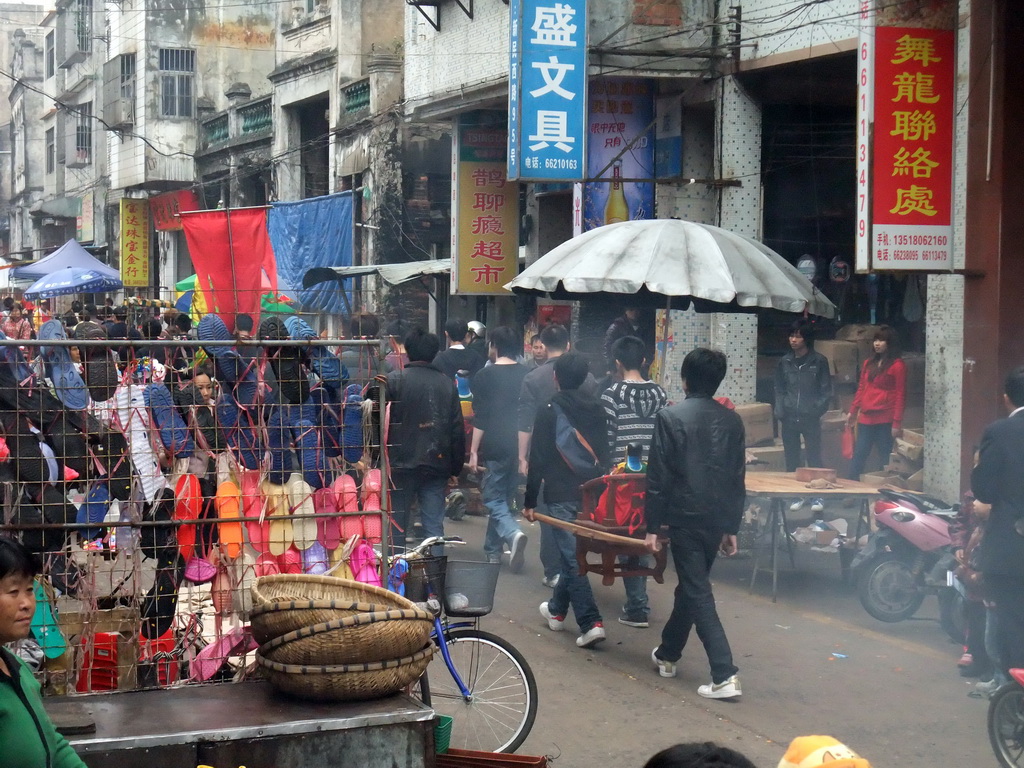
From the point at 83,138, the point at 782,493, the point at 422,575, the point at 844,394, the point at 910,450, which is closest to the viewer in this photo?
the point at 422,575

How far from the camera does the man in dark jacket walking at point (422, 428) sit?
25.6 ft

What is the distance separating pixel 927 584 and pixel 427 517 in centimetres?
330

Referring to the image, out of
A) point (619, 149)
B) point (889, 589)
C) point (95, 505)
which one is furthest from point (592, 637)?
point (619, 149)

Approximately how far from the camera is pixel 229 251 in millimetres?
14531

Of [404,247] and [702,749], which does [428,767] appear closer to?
[702,749]

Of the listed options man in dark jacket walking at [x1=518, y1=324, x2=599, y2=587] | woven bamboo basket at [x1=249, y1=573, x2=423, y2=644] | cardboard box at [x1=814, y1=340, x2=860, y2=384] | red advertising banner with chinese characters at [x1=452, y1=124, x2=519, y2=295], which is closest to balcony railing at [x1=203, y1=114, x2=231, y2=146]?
red advertising banner with chinese characters at [x1=452, y1=124, x2=519, y2=295]

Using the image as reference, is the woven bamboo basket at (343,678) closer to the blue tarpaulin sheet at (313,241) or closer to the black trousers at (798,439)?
the black trousers at (798,439)

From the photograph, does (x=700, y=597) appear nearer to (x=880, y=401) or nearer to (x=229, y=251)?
(x=880, y=401)

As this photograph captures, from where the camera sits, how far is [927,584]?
748cm

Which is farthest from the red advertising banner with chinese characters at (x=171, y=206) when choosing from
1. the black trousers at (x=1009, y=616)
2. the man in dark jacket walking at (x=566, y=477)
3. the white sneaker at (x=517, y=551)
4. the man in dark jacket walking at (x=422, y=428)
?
the black trousers at (x=1009, y=616)

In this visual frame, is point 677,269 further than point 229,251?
No

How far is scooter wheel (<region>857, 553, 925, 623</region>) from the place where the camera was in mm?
7621

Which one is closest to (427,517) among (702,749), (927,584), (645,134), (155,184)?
(927,584)

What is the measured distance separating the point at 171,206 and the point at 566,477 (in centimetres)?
2590
